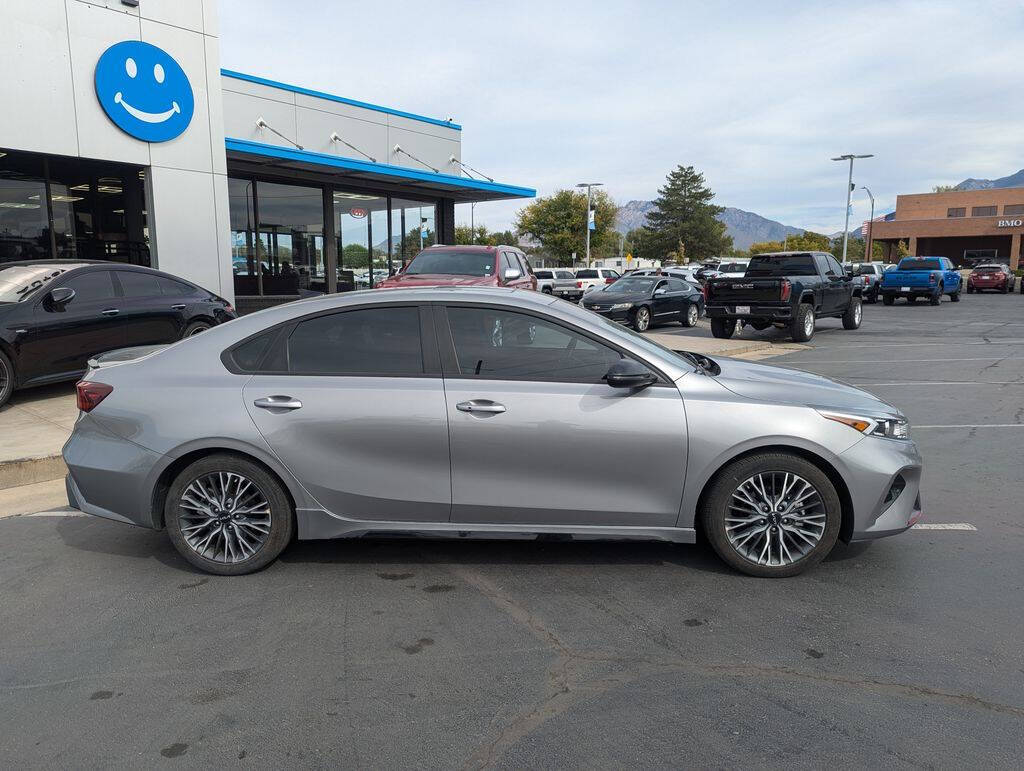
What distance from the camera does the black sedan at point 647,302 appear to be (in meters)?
19.1

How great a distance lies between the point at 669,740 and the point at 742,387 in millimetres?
2044

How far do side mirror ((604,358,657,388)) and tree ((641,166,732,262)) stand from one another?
91737mm

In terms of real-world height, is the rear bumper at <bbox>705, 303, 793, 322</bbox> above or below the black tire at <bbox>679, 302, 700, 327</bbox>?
above

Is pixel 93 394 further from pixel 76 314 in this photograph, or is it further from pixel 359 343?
pixel 76 314

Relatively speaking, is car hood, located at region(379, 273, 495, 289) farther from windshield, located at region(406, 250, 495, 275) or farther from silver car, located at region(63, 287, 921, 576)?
silver car, located at region(63, 287, 921, 576)

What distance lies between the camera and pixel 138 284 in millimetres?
9367

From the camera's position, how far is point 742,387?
4.21 meters

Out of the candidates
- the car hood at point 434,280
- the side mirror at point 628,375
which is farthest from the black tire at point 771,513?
the car hood at point 434,280

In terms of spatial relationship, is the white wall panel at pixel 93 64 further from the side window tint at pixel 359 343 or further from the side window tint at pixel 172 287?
the side window tint at pixel 359 343

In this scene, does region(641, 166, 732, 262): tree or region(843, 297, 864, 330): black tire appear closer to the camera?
region(843, 297, 864, 330): black tire

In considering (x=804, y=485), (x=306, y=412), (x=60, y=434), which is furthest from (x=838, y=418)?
(x=60, y=434)

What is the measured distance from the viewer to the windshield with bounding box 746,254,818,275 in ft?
55.9

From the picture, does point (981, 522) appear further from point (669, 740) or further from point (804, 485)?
point (669, 740)

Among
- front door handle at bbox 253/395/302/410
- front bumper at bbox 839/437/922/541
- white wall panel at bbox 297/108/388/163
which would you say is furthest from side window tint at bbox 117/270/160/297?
white wall panel at bbox 297/108/388/163
